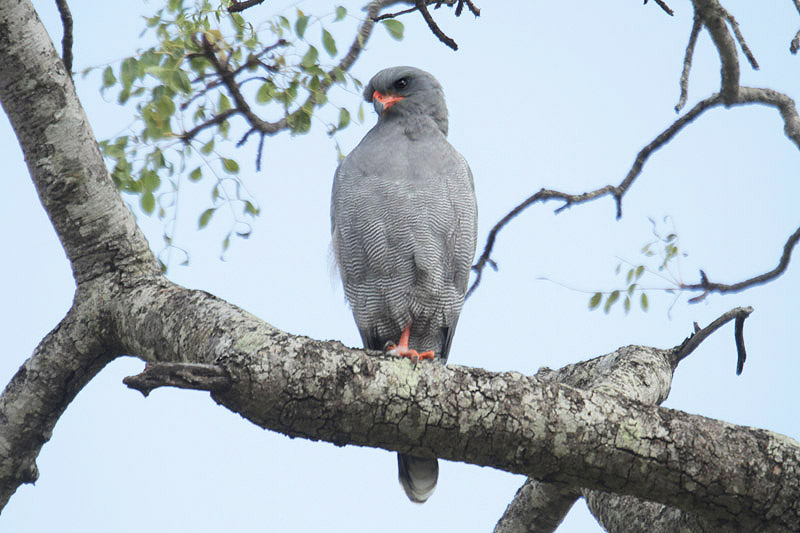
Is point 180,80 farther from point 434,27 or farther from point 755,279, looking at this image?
point 755,279

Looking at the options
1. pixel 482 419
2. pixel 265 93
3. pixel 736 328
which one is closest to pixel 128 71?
pixel 265 93

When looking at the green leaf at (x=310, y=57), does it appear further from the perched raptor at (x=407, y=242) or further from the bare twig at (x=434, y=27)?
the bare twig at (x=434, y=27)

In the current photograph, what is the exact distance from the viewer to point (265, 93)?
15.5ft

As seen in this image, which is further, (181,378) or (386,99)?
(386,99)

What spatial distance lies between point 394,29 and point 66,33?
1.71 m

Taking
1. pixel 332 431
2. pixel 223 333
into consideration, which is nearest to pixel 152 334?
pixel 223 333

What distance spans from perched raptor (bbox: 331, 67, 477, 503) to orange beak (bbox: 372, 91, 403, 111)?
14.1 inches

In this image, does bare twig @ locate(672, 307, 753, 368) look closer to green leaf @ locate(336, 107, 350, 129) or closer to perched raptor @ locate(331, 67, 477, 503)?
perched raptor @ locate(331, 67, 477, 503)

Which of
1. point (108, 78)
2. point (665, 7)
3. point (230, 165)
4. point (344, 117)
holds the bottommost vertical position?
point (230, 165)

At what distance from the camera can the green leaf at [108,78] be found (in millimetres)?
4465

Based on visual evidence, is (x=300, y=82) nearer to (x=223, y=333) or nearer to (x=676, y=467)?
(x=223, y=333)

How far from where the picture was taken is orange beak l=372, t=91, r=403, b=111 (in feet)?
18.0

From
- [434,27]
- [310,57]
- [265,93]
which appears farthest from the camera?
[265,93]

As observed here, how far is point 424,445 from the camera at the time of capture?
278 centimetres
